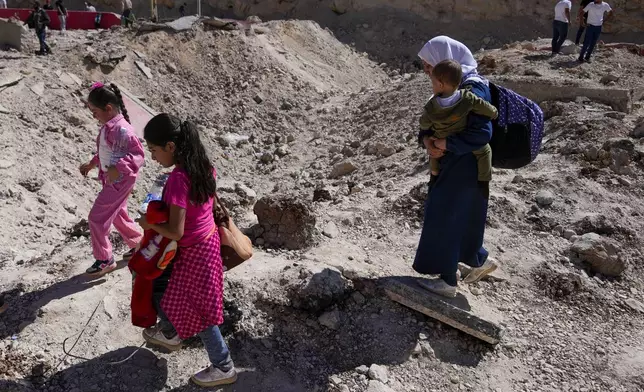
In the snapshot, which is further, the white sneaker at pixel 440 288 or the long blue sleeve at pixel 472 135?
the white sneaker at pixel 440 288

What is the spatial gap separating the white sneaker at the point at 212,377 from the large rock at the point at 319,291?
A: 2.09ft

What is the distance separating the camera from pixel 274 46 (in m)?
12.9

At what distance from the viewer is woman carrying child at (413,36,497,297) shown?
333 centimetres

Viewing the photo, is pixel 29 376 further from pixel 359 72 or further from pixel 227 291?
pixel 359 72

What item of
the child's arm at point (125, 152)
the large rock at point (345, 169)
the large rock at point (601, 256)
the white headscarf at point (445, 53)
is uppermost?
the white headscarf at point (445, 53)

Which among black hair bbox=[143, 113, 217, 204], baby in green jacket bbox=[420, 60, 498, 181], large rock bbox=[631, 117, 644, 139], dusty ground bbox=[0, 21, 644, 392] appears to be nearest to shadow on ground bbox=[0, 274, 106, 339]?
dusty ground bbox=[0, 21, 644, 392]

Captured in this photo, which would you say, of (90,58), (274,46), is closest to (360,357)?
(90,58)

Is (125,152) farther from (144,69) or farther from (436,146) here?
(144,69)

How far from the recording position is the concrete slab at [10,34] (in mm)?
11343

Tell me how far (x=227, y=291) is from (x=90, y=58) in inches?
269

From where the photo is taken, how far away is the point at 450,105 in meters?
3.22

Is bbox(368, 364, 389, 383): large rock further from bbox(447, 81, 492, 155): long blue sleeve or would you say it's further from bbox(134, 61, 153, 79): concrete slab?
bbox(134, 61, 153, 79): concrete slab

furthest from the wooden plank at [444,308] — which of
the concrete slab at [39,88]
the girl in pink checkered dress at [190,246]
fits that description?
the concrete slab at [39,88]

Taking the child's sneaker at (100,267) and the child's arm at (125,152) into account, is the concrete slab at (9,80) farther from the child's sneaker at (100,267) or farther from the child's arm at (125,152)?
the child's arm at (125,152)
